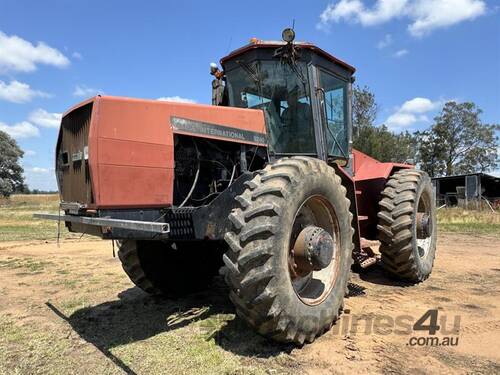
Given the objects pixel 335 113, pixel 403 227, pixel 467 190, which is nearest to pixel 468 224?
pixel 403 227

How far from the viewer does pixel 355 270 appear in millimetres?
7418

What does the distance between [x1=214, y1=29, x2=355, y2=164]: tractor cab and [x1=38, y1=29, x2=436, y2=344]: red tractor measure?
13mm

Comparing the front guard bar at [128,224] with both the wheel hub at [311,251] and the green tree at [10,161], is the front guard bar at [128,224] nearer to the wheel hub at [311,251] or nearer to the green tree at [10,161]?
the wheel hub at [311,251]

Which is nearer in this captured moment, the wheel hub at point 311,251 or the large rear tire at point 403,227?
the wheel hub at point 311,251

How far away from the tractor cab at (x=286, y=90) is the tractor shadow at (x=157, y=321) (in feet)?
6.54

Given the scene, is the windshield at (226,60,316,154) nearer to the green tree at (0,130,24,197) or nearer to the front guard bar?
the front guard bar

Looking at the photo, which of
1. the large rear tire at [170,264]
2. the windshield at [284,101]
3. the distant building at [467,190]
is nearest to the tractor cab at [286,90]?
the windshield at [284,101]

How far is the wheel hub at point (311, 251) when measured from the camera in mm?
4254

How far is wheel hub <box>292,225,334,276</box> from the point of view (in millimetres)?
4254

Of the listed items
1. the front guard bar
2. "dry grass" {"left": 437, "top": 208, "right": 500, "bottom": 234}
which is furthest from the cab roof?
"dry grass" {"left": 437, "top": 208, "right": 500, "bottom": 234}

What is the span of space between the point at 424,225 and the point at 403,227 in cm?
97

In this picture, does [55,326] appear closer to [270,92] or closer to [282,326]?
[282,326]

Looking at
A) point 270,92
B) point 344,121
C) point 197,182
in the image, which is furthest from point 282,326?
point 344,121

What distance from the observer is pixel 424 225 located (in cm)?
688
